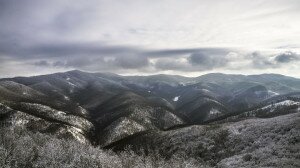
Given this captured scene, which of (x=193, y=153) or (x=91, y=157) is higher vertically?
(x=91, y=157)

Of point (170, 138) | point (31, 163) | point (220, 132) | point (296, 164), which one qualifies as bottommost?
point (170, 138)

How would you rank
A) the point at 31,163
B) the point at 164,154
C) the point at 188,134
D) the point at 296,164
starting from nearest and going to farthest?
the point at 296,164 → the point at 31,163 → the point at 164,154 → the point at 188,134

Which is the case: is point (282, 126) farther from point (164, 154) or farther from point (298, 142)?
point (164, 154)

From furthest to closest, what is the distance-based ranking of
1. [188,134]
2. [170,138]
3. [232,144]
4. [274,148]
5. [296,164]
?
[170,138] → [188,134] → [232,144] → [274,148] → [296,164]

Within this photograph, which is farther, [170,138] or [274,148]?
[170,138]

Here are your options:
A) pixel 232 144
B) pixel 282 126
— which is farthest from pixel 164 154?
pixel 282 126

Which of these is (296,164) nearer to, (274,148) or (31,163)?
(274,148)

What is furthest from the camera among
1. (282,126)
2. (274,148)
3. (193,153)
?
(193,153)

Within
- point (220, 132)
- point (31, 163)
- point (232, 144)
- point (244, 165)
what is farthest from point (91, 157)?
point (220, 132)

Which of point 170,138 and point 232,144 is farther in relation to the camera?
point 170,138
